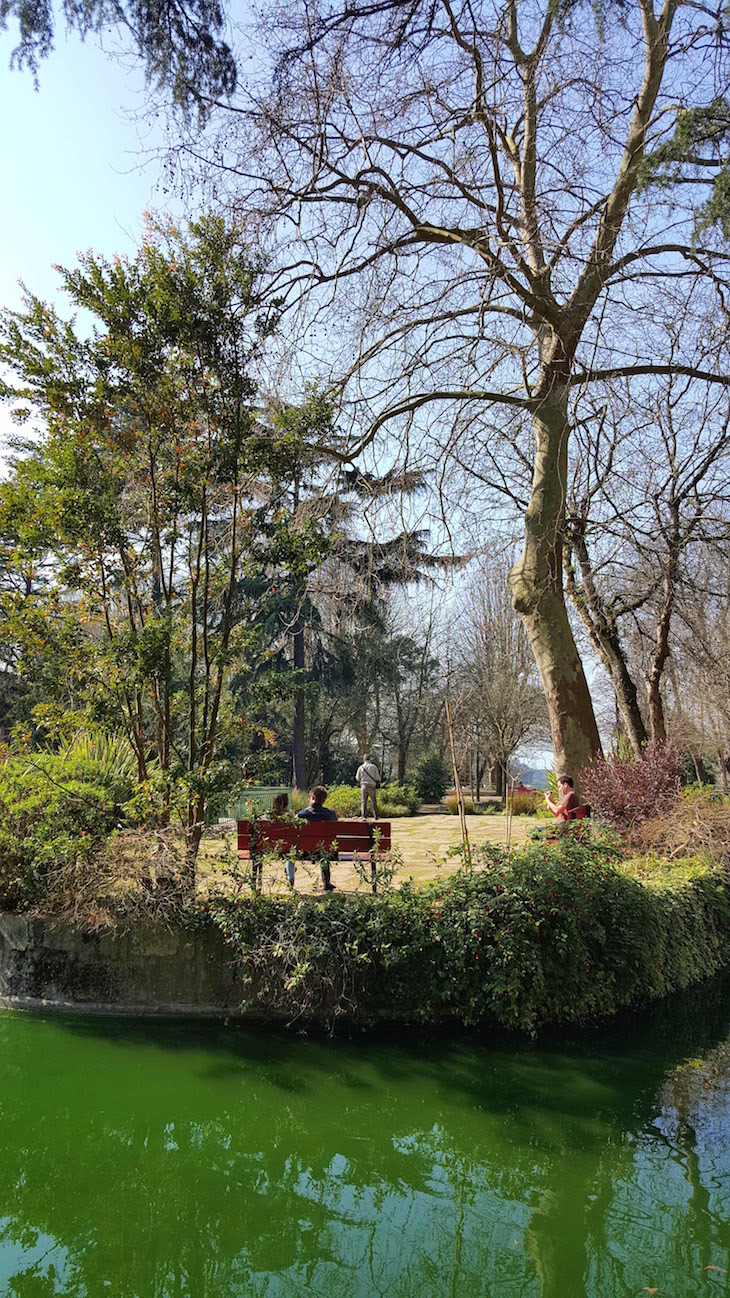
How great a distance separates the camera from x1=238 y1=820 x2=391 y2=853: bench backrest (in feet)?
26.5

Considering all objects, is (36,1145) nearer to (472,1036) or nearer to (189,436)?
(472,1036)

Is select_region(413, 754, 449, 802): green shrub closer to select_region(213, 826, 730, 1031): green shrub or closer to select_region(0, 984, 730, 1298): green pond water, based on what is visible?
select_region(213, 826, 730, 1031): green shrub

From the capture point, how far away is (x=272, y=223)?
7.22 m

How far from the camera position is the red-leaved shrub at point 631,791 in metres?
10.6

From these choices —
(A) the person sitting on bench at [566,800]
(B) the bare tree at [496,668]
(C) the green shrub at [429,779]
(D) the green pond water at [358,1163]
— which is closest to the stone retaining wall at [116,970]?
(D) the green pond water at [358,1163]

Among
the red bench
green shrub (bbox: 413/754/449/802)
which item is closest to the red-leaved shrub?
the red bench

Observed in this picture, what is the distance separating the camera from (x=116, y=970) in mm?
7199

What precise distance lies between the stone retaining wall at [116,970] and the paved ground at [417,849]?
0.72 m

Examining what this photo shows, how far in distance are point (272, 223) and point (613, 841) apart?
689 cm

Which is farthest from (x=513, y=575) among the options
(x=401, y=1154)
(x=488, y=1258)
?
(x=488, y=1258)

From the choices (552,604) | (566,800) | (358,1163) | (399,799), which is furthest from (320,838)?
(399,799)

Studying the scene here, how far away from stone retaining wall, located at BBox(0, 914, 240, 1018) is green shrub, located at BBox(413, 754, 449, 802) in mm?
19587

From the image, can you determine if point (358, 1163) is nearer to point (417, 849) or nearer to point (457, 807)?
point (417, 849)

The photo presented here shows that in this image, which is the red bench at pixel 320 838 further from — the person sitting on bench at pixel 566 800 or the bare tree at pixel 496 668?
the bare tree at pixel 496 668
